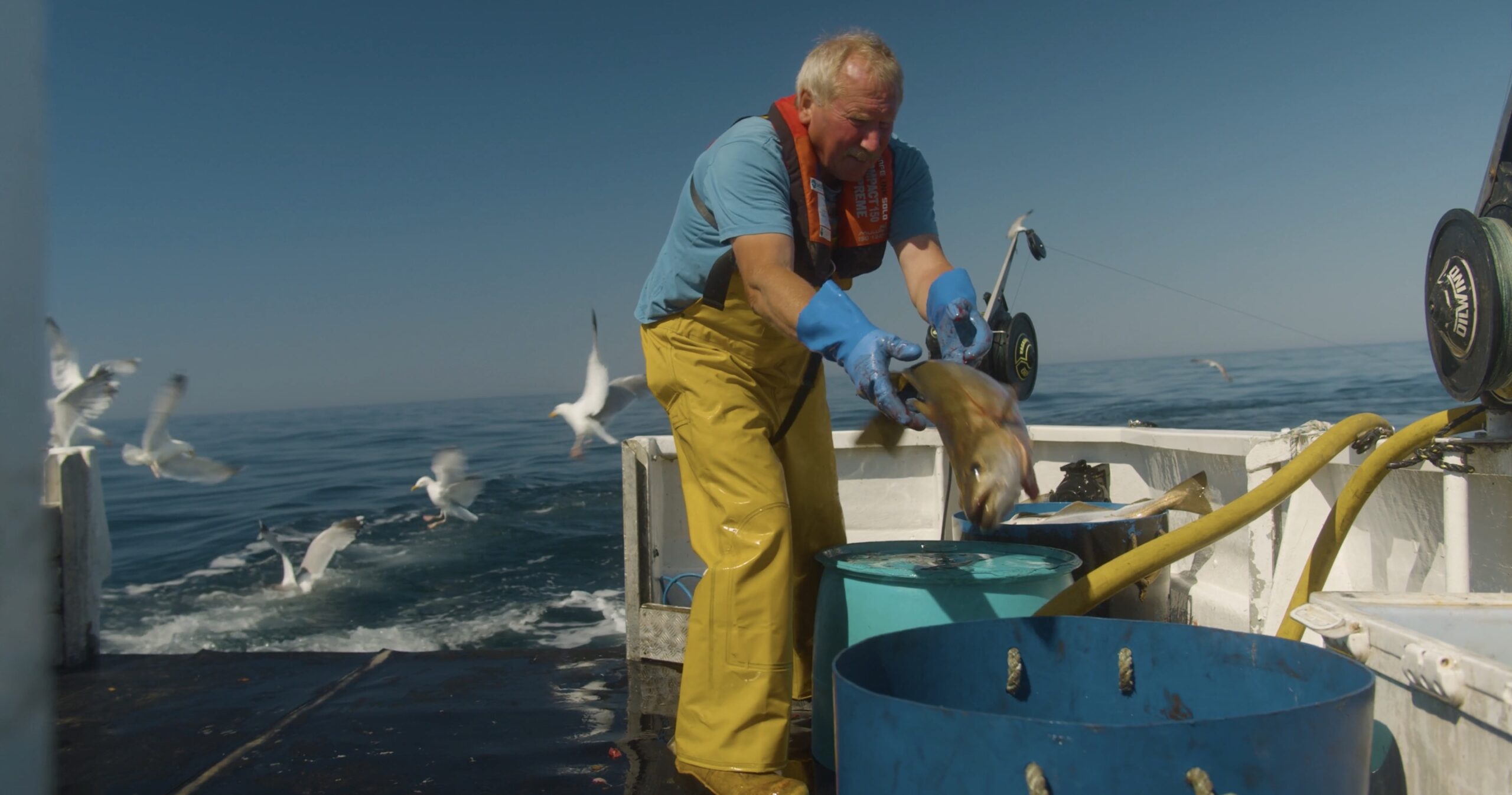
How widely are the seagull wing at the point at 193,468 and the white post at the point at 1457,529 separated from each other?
9540mm

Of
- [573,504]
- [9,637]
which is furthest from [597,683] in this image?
[573,504]

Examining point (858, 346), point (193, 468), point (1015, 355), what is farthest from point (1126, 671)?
point (193, 468)

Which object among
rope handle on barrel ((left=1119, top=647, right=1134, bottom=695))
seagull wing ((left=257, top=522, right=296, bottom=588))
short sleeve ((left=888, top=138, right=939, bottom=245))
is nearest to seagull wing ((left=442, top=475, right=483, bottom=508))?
seagull wing ((left=257, top=522, right=296, bottom=588))

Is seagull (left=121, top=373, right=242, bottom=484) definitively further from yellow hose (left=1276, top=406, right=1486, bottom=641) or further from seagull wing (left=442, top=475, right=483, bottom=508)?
yellow hose (left=1276, top=406, right=1486, bottom=641)

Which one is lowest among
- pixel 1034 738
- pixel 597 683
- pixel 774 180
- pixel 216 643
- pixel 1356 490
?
pixel 216 643

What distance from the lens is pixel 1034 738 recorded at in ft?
3.83

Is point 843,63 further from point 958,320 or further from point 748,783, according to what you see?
point 748,783

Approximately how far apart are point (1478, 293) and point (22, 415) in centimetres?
280

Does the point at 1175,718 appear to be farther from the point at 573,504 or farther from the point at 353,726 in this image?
the point at 573,504

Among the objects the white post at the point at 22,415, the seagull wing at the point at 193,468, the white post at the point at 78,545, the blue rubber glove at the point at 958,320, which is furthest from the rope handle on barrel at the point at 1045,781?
the seagull wing at the point at 193,468

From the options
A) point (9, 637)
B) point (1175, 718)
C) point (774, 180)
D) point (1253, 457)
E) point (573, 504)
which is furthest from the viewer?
point (573, 504)

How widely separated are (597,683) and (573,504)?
9.45 metres

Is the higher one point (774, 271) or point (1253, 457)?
point (774, 271)

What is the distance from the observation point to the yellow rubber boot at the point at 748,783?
216 centimetres
